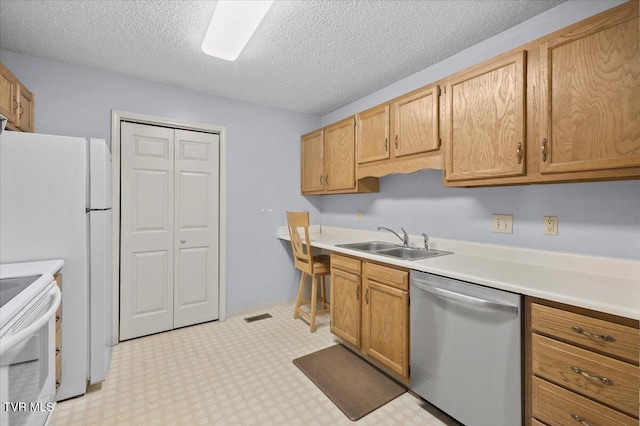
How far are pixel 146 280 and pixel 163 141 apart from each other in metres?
1.39

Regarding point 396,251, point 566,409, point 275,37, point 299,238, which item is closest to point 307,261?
point 299,238

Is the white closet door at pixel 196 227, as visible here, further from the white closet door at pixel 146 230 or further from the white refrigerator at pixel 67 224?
the white refrigerator at pixel 67 224

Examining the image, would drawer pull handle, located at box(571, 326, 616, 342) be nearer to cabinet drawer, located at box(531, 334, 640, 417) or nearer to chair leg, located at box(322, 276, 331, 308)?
cabinet drawer, located at box(531, 334, 640, 417)

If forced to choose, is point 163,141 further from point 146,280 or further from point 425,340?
point 425,340

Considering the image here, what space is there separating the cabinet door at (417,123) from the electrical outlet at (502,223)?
656 mm

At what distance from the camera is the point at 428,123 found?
7.07ft

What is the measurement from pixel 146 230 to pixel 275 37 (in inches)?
83.7

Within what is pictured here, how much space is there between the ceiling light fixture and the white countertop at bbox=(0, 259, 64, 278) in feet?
5.58

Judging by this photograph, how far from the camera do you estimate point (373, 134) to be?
264cm

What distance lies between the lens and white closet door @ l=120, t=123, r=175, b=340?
8.91ft

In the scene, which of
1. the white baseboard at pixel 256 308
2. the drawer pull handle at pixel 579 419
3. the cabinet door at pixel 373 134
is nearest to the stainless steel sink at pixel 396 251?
the cabinet door at pixel 373 134

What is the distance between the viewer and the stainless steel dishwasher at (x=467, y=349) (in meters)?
1.36

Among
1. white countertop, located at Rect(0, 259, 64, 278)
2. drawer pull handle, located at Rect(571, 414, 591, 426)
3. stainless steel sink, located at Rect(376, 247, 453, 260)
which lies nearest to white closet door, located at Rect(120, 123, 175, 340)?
white countertop, located at Rect(0, 259, 64, 278)

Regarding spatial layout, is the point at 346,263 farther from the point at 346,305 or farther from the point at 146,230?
the point at 146,230
